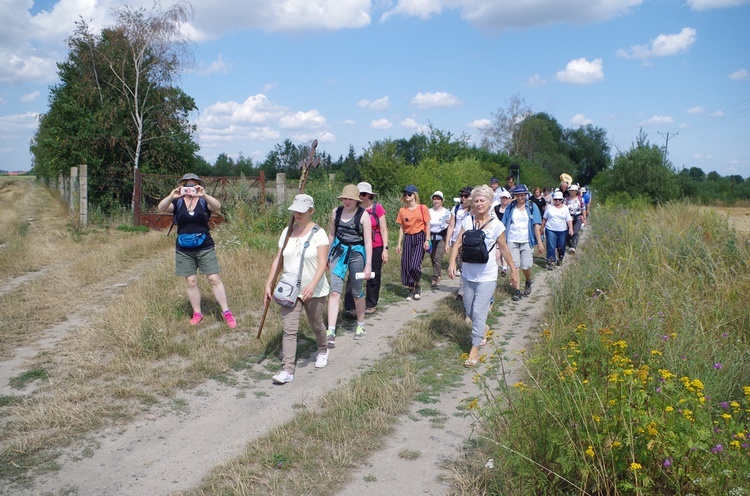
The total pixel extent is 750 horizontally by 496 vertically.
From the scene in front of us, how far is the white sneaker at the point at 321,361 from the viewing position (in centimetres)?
579

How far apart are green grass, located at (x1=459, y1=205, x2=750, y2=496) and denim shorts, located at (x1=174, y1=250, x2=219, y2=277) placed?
11.8ft

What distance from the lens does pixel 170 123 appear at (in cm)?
2070

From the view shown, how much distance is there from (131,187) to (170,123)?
2896mm

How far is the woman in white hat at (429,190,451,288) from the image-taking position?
9562mm

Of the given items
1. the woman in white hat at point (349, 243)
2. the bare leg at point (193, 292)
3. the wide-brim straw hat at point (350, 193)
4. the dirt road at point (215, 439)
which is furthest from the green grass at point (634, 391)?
the bare leg at point (193, 292)

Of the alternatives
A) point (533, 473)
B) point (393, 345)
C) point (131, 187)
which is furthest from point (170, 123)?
point (533, 473)

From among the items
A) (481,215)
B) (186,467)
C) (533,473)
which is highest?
(481,215)

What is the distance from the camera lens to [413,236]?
8555 millimetres

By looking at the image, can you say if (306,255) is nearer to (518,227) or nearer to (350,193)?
(350,193)

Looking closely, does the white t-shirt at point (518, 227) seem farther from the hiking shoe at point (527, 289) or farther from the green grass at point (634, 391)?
the green grass at point (634, 391)

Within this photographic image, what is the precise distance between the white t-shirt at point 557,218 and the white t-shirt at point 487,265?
5.73 metres

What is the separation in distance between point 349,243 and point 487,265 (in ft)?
5.46

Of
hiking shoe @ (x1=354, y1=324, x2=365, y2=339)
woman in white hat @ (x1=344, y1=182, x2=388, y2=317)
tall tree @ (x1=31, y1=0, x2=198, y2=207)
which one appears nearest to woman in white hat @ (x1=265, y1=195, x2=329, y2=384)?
hiking shoe @ (x1=354, y1=324, x2=365, y2=339)

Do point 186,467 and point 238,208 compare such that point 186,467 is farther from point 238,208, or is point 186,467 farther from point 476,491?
point 238,208
